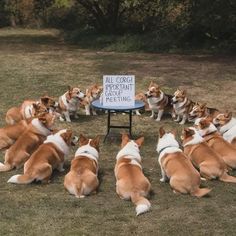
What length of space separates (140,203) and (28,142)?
2232 mm

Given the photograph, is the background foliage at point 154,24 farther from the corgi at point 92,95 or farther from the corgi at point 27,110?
the corgi at point 27,110

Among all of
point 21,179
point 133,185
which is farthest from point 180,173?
point 21,179

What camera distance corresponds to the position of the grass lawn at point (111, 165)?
5.50 metres

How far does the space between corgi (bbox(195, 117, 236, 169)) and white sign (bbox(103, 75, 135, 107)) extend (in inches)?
49.2

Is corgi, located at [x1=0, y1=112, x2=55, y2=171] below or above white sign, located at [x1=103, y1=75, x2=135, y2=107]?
below

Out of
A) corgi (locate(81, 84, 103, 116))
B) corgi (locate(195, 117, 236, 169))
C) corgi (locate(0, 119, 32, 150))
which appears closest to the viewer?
corgi (locate(195, 117, 236, 169))

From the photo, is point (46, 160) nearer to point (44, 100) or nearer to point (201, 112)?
point (44, 100)

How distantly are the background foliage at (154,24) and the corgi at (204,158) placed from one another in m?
11.8

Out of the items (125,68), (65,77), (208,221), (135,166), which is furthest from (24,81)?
(208,221)

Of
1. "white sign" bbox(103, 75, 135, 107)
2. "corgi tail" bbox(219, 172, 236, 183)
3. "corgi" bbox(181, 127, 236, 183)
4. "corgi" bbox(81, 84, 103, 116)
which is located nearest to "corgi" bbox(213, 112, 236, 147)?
"corgi" bbox(181, 127, 236, 183)

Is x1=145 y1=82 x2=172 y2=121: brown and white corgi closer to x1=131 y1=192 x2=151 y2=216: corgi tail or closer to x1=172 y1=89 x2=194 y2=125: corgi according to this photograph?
x1=172 y1=89 x2=194 y2=125: corgi

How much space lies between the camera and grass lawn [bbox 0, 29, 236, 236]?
5500mm

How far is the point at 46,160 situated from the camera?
662 cm

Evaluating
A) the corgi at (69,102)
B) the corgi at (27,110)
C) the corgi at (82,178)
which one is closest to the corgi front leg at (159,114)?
the corgi at (69,102)
